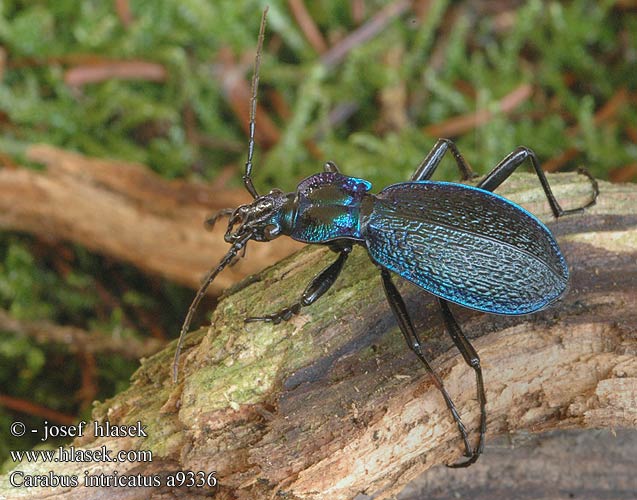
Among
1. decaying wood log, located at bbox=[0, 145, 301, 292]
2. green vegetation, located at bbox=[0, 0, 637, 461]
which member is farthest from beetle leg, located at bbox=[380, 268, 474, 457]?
green vegetation, located at bbox=[0, 0, 637, 461]

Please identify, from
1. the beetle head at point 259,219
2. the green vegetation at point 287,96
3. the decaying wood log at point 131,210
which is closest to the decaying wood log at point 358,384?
the beetle head at point 259,219

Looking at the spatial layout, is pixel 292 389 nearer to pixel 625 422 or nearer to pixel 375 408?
pixel 375 408

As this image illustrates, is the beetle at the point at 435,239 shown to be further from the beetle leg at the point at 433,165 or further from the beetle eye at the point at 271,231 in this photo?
the beetle leg at the point at 433,165

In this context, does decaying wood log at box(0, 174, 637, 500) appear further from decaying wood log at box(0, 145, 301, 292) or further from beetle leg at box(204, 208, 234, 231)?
decaying wood log at box(0, 145, 301, 292)

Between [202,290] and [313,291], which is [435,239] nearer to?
[313,291]

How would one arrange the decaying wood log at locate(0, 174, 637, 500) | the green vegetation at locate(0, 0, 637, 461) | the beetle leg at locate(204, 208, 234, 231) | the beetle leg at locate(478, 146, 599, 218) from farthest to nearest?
the green vegetation at locate(0, 0, 637, 461) → the beetle leg at locate(204, 208, 234, 231) → the beetle leg at locate(478, 146, 599, 218) → the decaying wood log at locate(0, 174, 637, 500)

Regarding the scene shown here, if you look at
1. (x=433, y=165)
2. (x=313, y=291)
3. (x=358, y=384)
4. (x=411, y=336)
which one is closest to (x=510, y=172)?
(x=433, y=165)
